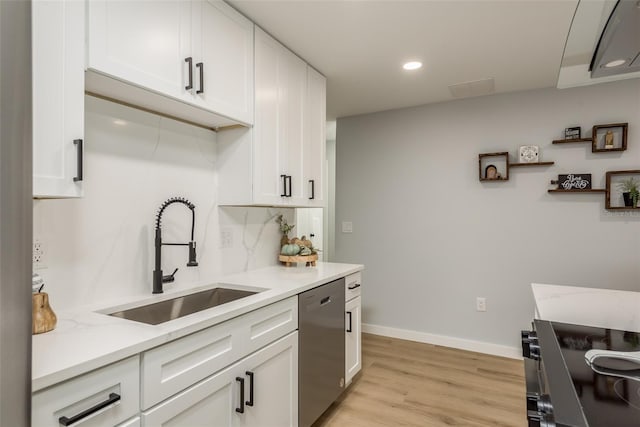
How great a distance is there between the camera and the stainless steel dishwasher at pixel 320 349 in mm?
1896

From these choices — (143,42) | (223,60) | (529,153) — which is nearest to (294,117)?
(223,60)

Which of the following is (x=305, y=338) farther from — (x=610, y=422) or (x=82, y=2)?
(x=82, y=2)

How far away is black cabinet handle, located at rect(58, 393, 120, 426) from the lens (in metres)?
0.87

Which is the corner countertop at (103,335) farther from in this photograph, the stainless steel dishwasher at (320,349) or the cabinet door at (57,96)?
the cabinet door at (57,96)

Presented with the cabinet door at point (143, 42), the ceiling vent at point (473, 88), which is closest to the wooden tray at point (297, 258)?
the cabinet door at point (143, 42)

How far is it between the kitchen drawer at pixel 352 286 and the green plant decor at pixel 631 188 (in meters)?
2.18

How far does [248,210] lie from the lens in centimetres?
239

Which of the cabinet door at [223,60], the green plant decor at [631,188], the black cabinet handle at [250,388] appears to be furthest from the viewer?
the green plant decor at [631,188]

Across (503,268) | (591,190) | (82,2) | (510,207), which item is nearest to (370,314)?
(503,268)

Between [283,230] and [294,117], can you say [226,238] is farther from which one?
[294,117]

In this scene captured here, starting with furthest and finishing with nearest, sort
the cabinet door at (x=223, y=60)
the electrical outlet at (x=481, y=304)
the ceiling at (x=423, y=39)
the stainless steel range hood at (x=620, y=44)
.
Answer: the electrical outlet at (x=481, y=304), the ceiling at (x=423, y=39), the cabinet door at (x=223, y=60), the stainless steel range hood at (x=620, y=44)

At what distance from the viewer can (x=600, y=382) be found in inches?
32.8

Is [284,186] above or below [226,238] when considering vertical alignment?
above

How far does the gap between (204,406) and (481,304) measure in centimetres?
280
